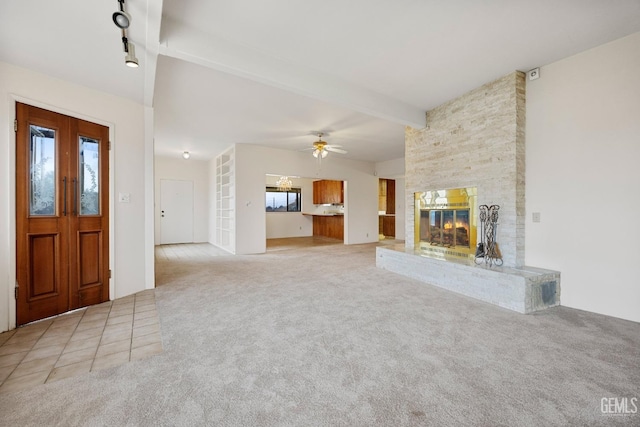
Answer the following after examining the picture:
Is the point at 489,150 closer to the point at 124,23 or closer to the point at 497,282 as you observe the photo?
the point at 497,282

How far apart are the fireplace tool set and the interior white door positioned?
834 cm

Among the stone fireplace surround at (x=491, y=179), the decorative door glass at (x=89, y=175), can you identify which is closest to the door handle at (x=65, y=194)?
the decorative door glass at (x=89, y=175)

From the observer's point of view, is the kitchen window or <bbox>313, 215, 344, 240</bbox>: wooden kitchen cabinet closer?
<bbox>313, 215, 344, 240</bbox>: wooden kitchen cabinet

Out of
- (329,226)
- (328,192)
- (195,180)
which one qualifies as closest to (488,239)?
(328,192)

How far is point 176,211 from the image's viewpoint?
28.0 ft

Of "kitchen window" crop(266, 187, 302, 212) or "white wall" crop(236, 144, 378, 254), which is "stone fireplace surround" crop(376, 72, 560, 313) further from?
"kitchen window" crop(266, 187, 302, 212)

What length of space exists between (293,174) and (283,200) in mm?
2921

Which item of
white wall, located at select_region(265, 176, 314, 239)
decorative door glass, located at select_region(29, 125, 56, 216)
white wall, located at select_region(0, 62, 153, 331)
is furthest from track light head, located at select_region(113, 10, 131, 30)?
white wall, located at select_region(265, 176, 314, 239)

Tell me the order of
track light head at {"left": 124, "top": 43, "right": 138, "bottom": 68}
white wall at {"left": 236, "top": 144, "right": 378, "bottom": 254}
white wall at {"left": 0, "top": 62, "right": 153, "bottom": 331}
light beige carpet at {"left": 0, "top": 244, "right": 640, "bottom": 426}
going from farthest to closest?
white wall at {"left": 236, "top": 144, "right": 378, "bottom": 254} → white wall at {"left": 0, "top": 62, "right": 153, "bottom": 331} → track light head at {"left": 124, "top": 43, "right": 138, "bottom": 68} → light beige carpet at {"left": 0, "top": 244, "right": 640, "bottom": 426}

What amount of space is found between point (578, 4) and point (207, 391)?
4079 millimetres

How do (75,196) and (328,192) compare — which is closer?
(75,196)

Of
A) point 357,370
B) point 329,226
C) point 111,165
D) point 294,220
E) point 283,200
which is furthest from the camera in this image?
point 294,220

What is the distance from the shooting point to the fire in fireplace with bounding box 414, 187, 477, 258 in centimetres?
389

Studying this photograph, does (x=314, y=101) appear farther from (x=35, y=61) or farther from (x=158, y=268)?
(x=158, y=268)
